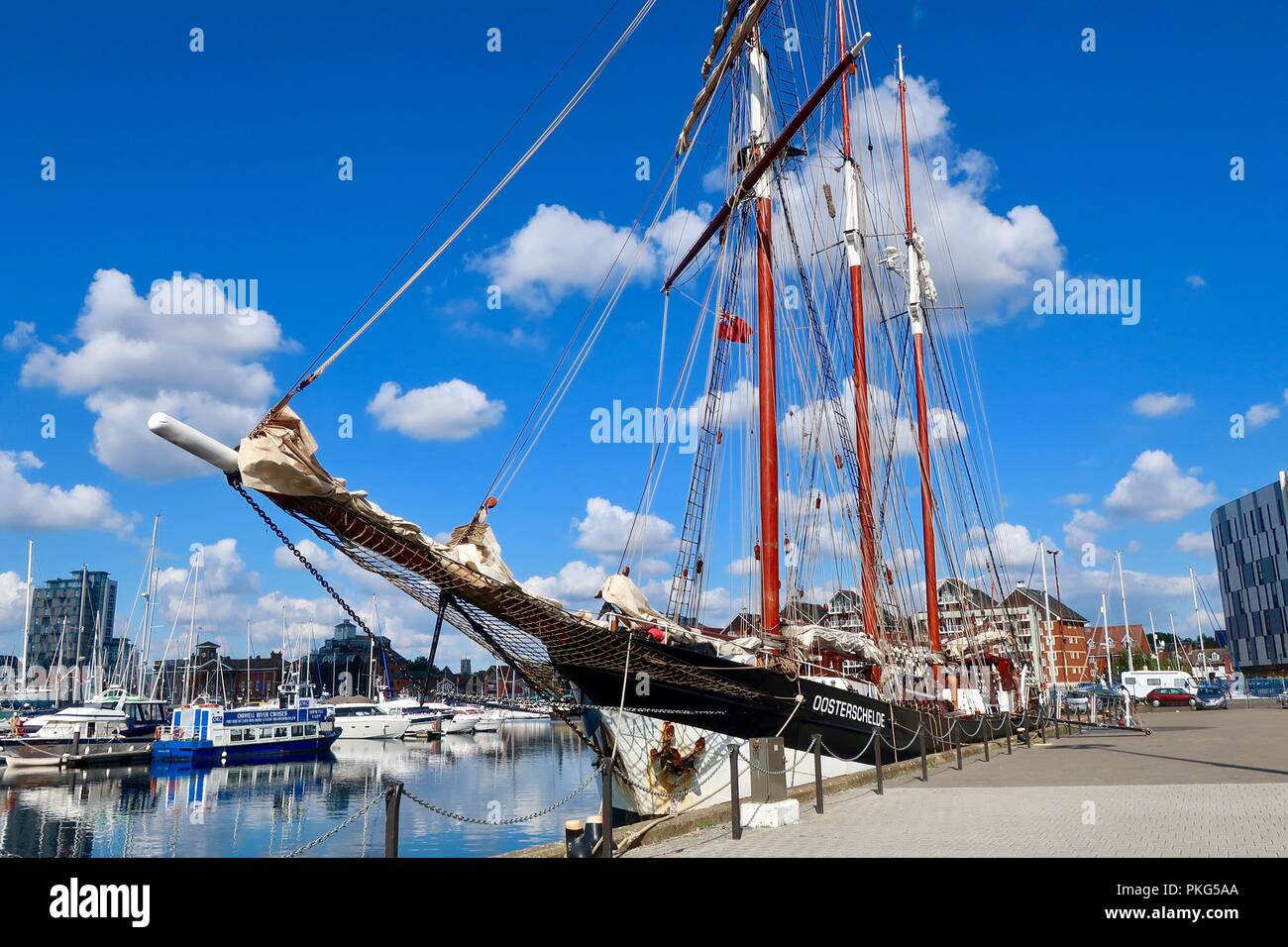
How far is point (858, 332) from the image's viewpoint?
34.8 meters

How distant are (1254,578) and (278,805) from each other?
3819 inches

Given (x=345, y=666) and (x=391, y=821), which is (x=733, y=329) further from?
(x=345, y=666)

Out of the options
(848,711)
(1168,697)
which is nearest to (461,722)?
(1168,697)

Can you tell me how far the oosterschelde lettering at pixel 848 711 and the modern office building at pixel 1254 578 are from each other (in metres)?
84.2

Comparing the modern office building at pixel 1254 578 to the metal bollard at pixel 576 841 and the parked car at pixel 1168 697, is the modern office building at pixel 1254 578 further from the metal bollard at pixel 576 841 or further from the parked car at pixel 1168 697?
the metal bollard at pixel 576 841

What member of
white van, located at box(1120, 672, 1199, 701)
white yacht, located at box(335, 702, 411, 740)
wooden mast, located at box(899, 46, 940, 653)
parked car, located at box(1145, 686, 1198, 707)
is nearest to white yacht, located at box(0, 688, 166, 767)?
white yacht, located at box(335, 702, 411, 740)

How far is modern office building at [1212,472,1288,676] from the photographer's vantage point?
89938 mm

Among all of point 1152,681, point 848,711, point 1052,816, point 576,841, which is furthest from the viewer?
point 1152,681

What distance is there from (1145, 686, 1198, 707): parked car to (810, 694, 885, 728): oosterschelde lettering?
52185 millimetres
